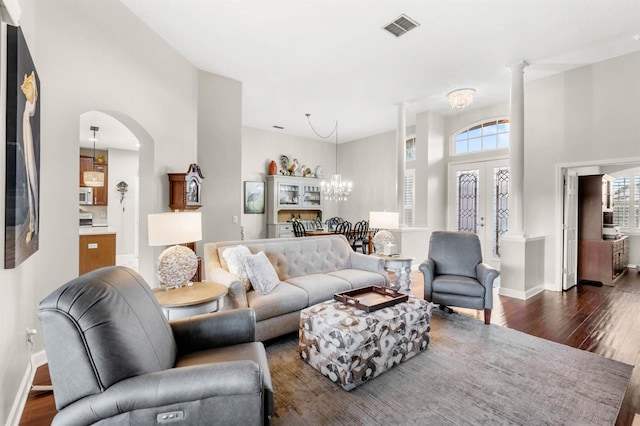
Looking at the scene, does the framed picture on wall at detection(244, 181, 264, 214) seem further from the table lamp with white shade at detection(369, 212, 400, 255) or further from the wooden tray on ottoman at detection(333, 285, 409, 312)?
the wooden tray on ottoman at detection(333, 285, 409, 312)

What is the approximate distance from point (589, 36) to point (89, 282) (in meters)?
5.46

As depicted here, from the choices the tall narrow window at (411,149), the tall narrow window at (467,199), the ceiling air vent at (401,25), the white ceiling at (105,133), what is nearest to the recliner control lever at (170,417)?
the ceiling air vent at (401,25)

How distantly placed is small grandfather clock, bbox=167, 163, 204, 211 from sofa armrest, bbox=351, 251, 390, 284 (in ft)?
7.42

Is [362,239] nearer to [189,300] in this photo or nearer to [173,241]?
[173,241]

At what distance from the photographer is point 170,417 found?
3.89 feet

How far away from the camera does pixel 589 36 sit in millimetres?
3672

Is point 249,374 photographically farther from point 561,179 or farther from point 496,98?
point 496,98

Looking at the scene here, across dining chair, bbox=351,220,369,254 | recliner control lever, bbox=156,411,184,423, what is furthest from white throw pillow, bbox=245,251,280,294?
dining chair, bbox=351,220,369,254

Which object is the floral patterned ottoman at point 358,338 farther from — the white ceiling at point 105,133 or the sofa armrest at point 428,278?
the white ceiling at point 105,133

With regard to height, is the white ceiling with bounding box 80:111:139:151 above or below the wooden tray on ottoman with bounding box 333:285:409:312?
above

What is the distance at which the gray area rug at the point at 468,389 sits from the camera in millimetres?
1864

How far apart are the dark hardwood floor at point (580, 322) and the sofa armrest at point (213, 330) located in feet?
3.23

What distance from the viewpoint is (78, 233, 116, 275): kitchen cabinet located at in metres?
4.61

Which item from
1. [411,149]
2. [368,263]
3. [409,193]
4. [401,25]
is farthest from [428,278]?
[411,149]
